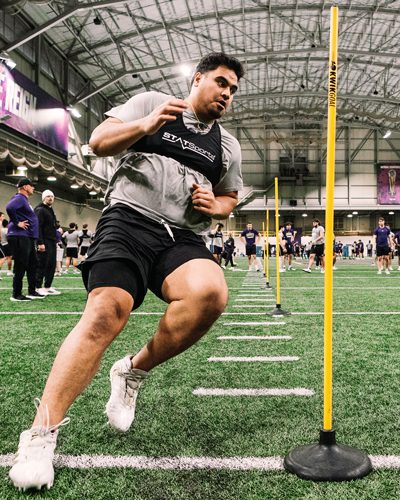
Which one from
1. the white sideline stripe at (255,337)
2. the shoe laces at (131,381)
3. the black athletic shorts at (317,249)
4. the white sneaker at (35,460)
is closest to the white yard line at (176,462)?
the white sneaker at (35,460)

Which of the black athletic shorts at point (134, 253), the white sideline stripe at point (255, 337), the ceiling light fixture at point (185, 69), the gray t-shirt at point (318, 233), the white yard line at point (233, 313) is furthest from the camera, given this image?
the ceiling light fixture at point (185, 69)

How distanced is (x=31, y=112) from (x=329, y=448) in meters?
17.9

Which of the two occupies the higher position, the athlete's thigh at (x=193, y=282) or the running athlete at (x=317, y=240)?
the running athlete at (x=317, y=240)

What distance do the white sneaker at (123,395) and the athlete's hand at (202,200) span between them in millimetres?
792

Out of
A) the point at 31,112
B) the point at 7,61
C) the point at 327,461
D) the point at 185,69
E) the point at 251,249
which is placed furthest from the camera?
the point at 185,69

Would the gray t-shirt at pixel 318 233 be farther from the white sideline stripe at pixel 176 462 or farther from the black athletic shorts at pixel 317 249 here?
the white sideline stripe at pixel 176 462

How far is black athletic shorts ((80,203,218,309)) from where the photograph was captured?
6.34 ft

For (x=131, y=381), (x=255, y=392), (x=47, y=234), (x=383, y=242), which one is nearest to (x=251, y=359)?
(x=255, y=392)

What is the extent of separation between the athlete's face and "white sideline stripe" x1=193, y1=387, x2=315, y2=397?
152 centimetres

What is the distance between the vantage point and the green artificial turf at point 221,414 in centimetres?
161

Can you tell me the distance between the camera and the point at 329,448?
179cm

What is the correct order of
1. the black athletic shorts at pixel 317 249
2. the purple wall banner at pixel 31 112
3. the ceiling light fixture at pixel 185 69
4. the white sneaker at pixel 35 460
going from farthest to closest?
1. the ceiling light fixture at pixel 185 69
2. the black athletic shorts at pixel 317 249
3. the purple wall banner at pixel 31 112
4. the white sneaker at pixel 35 460

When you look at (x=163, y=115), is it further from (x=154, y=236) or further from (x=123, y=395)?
(x=123, y=395)

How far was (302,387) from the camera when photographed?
9.18 ft
